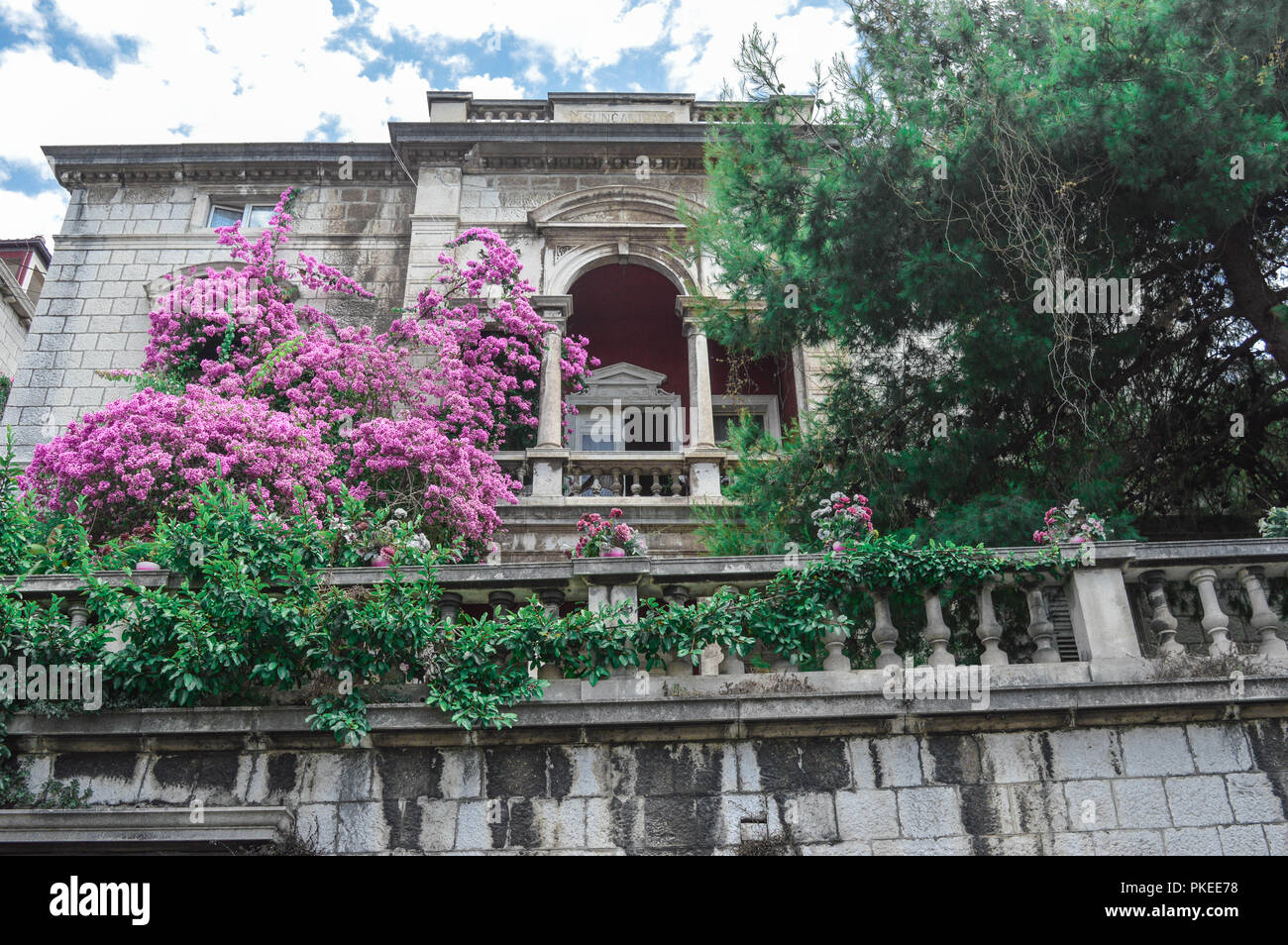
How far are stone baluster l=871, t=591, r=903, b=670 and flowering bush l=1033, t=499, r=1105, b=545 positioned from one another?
1125 mm

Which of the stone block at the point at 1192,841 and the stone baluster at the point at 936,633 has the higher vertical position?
the stone baluster at the point at 936,633

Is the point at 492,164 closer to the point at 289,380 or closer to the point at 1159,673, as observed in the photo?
the point at 289,380

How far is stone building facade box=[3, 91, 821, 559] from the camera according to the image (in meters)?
14.2

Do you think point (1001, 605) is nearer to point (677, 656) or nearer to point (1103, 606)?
point (1103, 606)

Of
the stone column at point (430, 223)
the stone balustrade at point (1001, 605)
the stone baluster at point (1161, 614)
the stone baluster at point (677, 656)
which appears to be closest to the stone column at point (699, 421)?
the stone column at point (430, 223)

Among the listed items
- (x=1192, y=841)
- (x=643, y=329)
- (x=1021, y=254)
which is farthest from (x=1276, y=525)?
(x=643, y=329)

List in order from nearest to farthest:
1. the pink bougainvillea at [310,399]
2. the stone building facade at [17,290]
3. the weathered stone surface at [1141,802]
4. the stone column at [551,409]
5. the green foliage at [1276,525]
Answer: the weathered stone surface at [1141,802] → the green foliage at [1276,525] → the pink bougainvillea at [310,399] → the stone column at [551,409] → the stone building facade at [17,290]

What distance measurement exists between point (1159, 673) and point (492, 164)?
1195cm

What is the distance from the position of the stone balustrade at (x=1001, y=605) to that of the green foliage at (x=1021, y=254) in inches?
44.7

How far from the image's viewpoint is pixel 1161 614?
6375mm

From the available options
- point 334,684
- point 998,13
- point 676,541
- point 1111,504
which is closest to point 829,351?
point 676,541

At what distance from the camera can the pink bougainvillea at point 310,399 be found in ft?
32.3

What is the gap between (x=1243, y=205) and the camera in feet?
25.8

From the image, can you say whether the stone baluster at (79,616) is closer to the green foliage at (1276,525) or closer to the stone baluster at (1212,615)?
the stone baluster at (1212,615)
